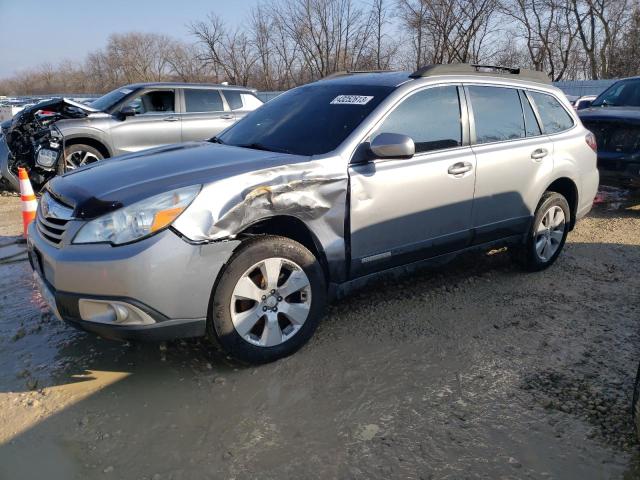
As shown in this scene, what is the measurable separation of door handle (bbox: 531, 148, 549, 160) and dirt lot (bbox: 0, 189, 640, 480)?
1.17 metres

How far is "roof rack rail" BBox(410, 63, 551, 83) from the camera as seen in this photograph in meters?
3.90

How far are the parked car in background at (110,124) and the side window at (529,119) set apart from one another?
5926mm

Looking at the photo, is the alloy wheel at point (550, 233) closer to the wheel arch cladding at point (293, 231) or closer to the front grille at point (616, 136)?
the wheel arch cladding at point (293, 231)

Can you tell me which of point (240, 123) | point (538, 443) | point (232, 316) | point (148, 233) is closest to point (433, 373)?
point (538, 443)

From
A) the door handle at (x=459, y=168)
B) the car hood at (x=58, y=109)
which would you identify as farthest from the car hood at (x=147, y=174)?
the car hood at (x=58, y=109)

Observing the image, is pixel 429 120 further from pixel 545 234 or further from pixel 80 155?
pixel 80 155

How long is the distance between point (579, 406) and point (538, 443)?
1.46 ft

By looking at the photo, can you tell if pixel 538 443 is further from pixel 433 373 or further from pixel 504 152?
pixel 504 152

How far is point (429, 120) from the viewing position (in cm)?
380

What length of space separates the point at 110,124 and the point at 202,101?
1.74 m

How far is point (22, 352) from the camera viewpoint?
3381mm

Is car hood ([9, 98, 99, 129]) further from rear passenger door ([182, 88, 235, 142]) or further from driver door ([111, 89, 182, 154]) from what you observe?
rear passenger door ([182, 88, 235, 142])

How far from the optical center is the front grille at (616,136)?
6.89 meters

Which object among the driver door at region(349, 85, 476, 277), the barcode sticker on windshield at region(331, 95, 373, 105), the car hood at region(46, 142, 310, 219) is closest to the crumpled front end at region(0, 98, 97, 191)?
the car hood at region(46, 142, 310, 219)
